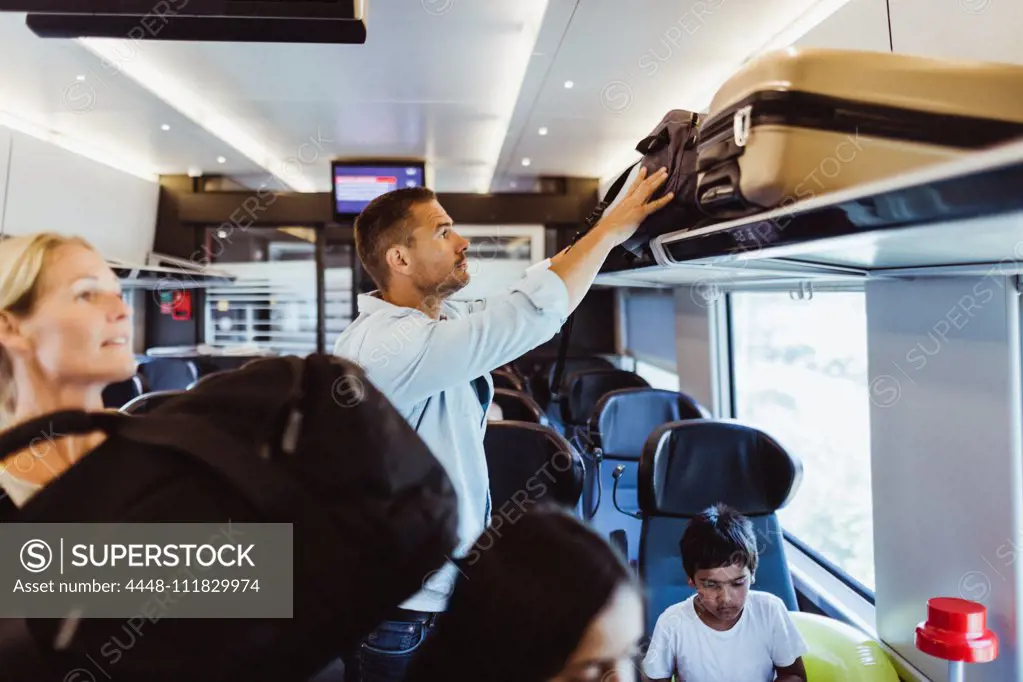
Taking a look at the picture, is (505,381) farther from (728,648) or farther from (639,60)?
(728,648)

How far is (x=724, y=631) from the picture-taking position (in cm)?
206

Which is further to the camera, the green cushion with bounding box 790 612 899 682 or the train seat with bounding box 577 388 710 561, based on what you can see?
the train seat with bounding box 577 388 710 561

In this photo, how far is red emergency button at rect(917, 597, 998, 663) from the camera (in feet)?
5.58

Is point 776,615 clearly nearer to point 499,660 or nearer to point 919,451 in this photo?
point 919,451

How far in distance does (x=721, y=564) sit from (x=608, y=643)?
1.57 m

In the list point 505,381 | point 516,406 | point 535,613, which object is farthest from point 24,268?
point 505,381

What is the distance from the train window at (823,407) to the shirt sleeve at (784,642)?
0.79 m

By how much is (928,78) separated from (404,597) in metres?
0.92

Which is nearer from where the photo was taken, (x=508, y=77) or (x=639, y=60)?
(x=639, y=60)

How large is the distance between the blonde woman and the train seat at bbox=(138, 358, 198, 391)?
5.58 m

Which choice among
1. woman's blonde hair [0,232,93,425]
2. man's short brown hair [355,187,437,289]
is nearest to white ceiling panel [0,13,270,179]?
man's short brown hair [355,187,437,289]

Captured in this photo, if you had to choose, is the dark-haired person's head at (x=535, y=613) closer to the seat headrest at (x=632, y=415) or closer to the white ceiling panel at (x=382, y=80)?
the white ceiling panel at (x=382, y=80)

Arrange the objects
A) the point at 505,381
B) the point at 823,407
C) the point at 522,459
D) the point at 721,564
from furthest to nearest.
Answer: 1. the point at 505,381
2. the point at 823,407
3. the point at 522,459
4. the point at 721,564

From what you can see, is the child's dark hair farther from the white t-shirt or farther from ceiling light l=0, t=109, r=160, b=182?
ceiling light l=0, t=109, r=160, b=182
